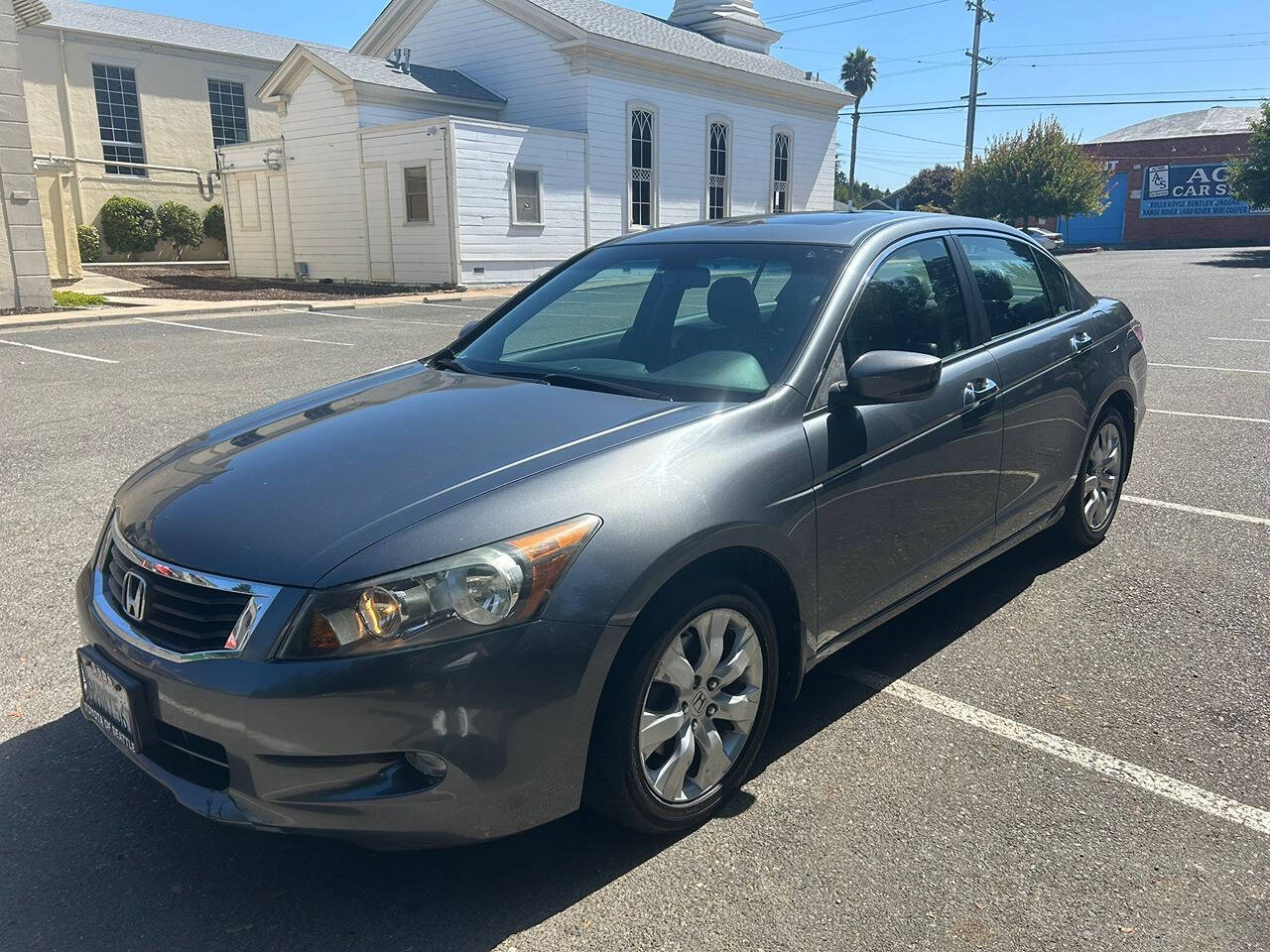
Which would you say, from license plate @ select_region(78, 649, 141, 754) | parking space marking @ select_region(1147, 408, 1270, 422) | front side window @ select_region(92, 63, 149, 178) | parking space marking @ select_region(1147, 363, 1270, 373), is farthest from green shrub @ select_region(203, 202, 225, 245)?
license plate @ select_region(78, 649, 141, 754)

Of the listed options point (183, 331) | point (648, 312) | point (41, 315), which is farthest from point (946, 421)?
point (41, 315)

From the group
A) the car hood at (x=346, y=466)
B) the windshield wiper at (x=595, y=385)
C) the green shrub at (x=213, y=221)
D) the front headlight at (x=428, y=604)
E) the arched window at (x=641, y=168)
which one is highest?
the arched window at (x=641, y=168)

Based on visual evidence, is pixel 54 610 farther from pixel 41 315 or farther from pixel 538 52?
pixel 538 52

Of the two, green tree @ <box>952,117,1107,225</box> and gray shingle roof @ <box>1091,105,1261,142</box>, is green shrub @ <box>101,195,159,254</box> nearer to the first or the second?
green tree @ <box>952,117,1107,225</box>

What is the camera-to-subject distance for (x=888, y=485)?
3404 mm

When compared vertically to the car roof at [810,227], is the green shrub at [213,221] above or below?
above

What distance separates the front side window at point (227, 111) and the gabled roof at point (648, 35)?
5006mm

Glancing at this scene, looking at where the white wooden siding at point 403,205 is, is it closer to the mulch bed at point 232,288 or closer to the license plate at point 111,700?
the mulch bed at point 232,288

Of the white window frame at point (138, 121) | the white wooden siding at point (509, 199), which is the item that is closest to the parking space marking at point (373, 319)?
the white wooden siding at point (509, 199)

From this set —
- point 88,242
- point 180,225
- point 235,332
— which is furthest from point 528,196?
point 88,242

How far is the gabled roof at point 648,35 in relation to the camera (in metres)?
26.0

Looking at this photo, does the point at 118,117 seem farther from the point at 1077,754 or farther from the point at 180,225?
the point at 1077,754

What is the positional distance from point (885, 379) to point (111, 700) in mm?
2369

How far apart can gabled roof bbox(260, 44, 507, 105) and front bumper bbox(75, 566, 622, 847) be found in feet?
75.9
